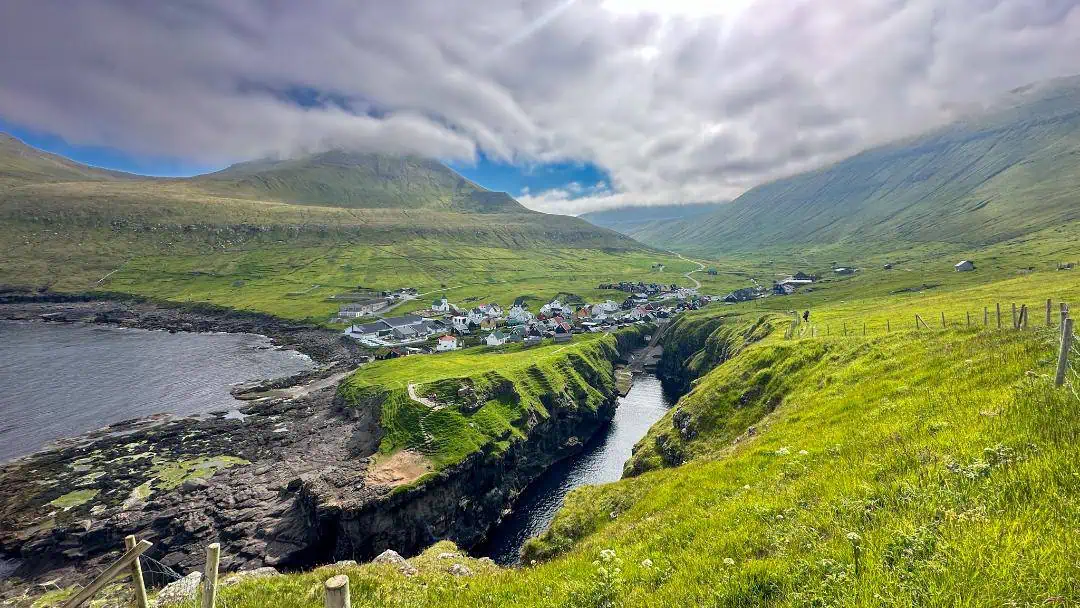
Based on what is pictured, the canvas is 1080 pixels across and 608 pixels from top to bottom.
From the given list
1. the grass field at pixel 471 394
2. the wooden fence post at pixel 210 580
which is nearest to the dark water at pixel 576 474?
the grass field at pixel 471 394

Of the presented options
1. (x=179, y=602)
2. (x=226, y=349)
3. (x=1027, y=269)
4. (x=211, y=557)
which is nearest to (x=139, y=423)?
(x=226, y=349)

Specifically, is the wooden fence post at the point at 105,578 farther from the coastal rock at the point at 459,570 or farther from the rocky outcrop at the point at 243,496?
the rocky outcrop at the point at 243,496

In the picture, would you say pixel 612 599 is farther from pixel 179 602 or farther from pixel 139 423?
pixel 139 423

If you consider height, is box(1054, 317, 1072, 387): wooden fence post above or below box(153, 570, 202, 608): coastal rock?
above

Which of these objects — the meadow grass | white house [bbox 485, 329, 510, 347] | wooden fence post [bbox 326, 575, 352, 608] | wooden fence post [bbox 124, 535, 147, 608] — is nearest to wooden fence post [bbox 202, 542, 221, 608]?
wooden fence post [bbox 124, 535, 147, 608]

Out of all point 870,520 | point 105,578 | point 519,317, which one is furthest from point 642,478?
point 519,317

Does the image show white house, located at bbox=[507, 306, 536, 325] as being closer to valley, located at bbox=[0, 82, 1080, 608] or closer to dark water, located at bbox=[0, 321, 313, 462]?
valley, located at bbox=[0, 82, 1080, 608]

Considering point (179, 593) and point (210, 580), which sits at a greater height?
point (210, 580)

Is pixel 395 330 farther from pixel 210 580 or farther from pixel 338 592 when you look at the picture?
pixel 338 592
